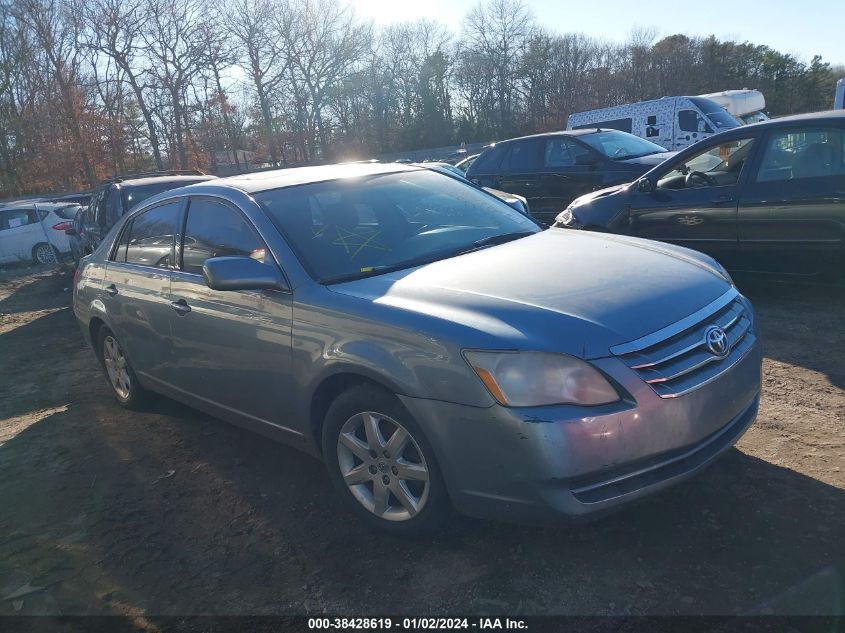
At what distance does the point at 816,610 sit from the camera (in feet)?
7.68

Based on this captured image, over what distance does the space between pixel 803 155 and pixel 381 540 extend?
493cm

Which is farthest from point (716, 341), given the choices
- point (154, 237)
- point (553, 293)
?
point (154, 237)

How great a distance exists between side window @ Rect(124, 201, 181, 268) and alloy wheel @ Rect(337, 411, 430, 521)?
6.52 ft

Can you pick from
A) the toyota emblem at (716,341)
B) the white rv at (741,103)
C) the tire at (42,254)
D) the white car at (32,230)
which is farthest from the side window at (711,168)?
the tire at (42,254)

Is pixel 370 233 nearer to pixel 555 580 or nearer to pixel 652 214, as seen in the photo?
pixel 555 580

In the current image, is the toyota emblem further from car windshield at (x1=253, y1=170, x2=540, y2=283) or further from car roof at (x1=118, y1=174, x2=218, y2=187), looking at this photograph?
car roof at (x1=118, y1=174, x2=218, y2=187)

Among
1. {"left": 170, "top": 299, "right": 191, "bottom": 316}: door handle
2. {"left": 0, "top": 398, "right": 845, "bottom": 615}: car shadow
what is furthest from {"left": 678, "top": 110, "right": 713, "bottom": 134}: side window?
{"left": 170, "top": 299, "right": 191, "bottom": 316}: door handle

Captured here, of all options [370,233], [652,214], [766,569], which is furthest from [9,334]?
[766,569]

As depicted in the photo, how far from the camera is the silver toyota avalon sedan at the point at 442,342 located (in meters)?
2.53

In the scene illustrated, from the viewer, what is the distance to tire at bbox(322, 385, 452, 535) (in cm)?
285

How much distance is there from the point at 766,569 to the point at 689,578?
0.97 feet

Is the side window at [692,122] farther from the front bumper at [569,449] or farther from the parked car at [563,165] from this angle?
the front bumper at [569,449]

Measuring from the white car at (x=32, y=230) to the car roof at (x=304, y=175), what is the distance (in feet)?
47.0

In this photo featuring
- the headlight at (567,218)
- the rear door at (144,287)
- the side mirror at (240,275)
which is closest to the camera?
the side mirror at (240,275)
